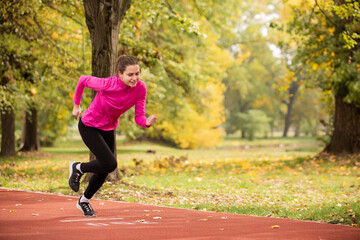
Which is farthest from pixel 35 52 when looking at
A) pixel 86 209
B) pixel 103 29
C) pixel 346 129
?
pixel 346 129

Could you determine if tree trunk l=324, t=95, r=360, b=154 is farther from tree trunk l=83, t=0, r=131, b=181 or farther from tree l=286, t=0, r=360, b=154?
tree trunk l=83, t=0, r=131, b=181

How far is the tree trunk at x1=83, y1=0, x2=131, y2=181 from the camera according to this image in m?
9.87

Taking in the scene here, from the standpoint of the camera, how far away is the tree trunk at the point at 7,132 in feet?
61.6

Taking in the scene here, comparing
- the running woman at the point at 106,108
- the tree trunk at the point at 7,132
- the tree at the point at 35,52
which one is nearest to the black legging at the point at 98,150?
the running woman at the point at 106,108

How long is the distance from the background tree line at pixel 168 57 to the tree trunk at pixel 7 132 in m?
0.04

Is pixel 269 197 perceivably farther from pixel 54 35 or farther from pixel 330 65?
pixel 54 35

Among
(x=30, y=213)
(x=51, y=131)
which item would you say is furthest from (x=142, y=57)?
(x=51, y=131)

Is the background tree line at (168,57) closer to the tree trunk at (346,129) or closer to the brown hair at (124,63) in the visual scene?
the tree trunk at (346,129)

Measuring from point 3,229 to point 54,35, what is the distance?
12250 mm

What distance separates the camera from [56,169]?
1488 centimetres

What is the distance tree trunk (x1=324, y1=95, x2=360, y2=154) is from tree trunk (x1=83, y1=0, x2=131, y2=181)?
10614 millimetres

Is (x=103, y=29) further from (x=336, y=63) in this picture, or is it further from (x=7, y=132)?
(x=7, y=132)

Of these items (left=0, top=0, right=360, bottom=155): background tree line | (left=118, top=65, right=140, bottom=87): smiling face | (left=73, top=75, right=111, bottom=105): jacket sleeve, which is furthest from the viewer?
(left=0, top=0, right=360, bottom=155): background tree line

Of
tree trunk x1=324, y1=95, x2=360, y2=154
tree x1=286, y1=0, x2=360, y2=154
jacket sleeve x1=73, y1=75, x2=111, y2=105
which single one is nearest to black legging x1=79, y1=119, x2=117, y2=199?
jacket sleeve x1=73, y1=75, x2=111, y2=105
